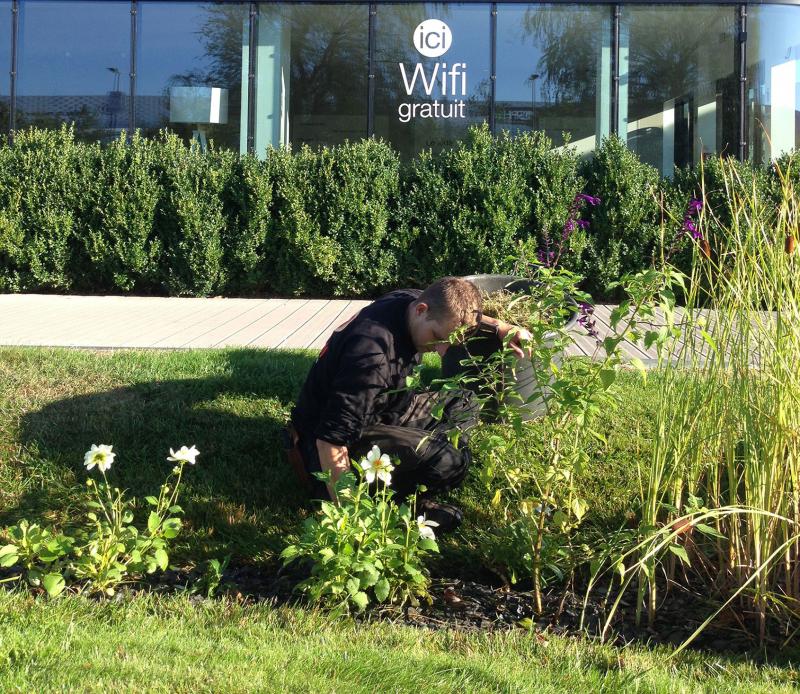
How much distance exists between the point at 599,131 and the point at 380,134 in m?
3.28

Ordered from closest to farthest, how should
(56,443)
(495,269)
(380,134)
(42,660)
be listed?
1. (42,660)
2. (56,443)
3. (495,269)
4. (380,134)

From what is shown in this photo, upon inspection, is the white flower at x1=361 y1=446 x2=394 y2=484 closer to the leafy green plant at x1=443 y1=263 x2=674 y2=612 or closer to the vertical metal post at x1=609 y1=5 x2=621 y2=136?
the leafy green plant at x1=443 y1=263 x2=674 y2=612

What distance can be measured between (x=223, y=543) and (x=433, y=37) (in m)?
10.7

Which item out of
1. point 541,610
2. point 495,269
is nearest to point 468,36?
point 495,269

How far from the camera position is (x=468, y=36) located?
44.0ft

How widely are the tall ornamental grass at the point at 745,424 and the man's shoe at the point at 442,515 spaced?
Answer: 933 millimetres

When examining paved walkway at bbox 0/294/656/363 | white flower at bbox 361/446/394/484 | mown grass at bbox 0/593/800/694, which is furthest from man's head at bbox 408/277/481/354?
paved walkway at bbox 0/294/656/363

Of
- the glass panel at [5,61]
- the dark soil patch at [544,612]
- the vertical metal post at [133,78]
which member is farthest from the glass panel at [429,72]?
the dark soil patch at [544,612]

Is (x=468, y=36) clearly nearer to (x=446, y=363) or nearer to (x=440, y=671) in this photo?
(x=446, y=363)

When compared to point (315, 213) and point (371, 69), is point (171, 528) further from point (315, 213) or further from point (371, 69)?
point (371, 69)

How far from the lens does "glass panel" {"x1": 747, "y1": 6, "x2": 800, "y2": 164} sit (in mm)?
13016

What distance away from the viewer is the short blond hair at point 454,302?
3686mm

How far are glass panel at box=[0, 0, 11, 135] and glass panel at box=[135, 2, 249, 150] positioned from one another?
1.98 meters

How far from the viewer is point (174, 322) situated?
8.84 m
